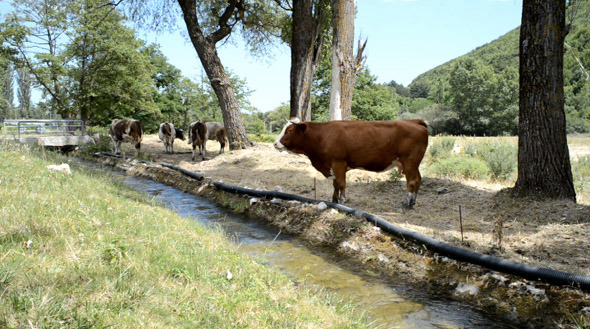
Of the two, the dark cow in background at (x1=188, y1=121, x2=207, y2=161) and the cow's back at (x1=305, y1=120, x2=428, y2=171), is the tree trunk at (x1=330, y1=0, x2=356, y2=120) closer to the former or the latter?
the cow's back at (x1=305, y1=120, x2=428, y2=171)

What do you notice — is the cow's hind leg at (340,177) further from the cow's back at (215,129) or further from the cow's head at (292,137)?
the cow's back at (215,129)

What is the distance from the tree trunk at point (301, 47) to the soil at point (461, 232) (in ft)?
17.2

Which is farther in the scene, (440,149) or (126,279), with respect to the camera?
(440,149)

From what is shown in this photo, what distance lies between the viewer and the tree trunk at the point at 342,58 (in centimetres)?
1178

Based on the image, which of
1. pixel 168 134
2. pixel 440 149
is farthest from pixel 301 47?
pixel 168 134

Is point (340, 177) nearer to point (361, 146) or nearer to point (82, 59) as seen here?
point (361, 146)

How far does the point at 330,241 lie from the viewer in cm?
627

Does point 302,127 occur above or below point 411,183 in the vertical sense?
above

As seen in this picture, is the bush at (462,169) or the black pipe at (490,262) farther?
the bush at (462,169)

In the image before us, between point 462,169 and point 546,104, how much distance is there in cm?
419

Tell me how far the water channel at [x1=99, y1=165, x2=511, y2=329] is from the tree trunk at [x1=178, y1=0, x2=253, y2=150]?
343 inches

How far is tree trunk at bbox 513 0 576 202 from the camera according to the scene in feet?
21.8

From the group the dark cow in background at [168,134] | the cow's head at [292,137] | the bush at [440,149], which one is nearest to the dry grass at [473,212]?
the cow's head at [292,137]

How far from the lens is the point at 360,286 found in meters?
4.71
